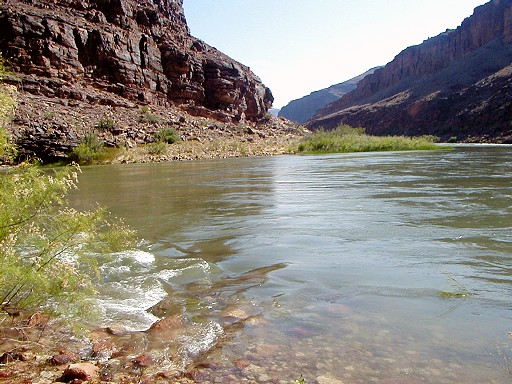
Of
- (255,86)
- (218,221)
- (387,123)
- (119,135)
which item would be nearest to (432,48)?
(387,123)

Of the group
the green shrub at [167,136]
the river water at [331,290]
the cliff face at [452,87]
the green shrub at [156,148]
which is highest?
the cliff face at [452,87]

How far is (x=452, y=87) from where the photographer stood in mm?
94625

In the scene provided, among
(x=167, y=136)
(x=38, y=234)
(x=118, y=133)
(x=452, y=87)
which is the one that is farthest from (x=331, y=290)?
(x=452, y=87)

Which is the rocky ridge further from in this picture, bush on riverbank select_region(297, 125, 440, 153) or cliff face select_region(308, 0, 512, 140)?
cliff face select_region(308, 0, 512, 140)

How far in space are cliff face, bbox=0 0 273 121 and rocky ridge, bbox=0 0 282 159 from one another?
0.36 ft

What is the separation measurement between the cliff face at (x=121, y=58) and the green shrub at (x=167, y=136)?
33.6 ft

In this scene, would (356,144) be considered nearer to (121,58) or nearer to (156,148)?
(156,148)

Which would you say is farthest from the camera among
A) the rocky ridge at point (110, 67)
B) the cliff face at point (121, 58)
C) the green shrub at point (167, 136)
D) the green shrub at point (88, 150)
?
the cliff face at point (121, 58)

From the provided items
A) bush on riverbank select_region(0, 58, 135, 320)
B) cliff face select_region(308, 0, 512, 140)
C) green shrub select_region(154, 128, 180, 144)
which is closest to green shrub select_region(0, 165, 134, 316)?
bush on riverbank select_region(0, 58, 135, 320)

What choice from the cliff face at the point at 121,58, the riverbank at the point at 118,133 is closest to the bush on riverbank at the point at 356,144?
the riverbank at the point at 118,133

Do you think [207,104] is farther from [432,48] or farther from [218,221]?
[432,48]

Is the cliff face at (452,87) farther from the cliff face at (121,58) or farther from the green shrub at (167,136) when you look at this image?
the green shrub at (167,136)

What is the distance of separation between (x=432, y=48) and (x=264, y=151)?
10702 centimetres

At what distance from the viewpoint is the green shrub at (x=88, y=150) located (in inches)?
1221
